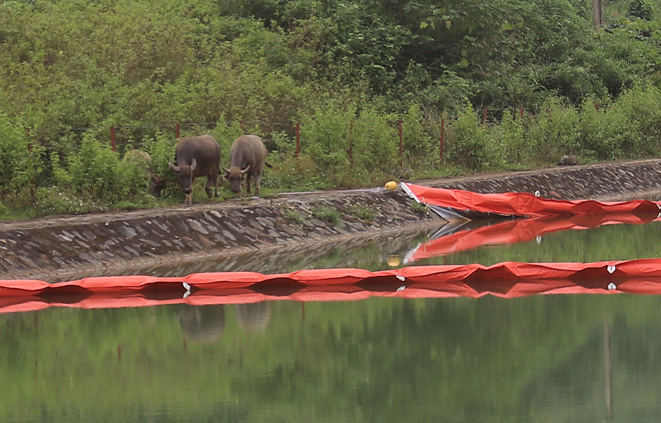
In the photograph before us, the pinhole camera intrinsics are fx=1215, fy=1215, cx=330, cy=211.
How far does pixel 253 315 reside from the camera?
51.4 feet

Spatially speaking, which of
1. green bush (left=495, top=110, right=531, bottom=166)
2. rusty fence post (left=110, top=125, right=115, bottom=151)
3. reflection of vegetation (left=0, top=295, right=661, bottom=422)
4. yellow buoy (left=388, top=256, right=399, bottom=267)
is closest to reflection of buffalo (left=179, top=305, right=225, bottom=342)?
reflection of vegetation (left=0, top=295, right=661, bottom=422)

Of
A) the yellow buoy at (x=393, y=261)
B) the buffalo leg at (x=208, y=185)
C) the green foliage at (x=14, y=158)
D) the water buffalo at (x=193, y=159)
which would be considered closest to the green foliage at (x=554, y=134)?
the buffalo leg at (x=208, y=185)

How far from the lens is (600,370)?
1200cm

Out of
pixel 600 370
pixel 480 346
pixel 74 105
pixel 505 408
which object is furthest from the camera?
pixel 74 105

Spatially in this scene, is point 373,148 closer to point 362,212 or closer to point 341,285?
point 362,212

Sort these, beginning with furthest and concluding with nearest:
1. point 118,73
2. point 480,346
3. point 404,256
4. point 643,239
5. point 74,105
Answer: point 118,73 → point 74,105 → point 643,239 → point 404,256 → point 480,346

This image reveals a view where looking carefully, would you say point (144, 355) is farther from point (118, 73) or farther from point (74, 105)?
point (118, 73)

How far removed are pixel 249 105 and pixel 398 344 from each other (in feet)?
56.2

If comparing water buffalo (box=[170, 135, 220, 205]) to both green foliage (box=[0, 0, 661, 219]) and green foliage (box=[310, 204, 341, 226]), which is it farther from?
green foliage (box=[310, 204, 341, 226])

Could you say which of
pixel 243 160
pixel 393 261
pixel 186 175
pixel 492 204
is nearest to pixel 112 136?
pixel 186 175

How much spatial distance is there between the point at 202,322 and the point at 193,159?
8.28 meters

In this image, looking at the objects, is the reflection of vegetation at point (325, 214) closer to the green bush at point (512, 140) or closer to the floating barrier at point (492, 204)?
the floating barrier at point (492, 204)

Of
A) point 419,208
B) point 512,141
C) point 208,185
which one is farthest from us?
point 512,141

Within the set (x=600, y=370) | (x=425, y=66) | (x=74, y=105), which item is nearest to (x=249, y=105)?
(x=74, y=105)
